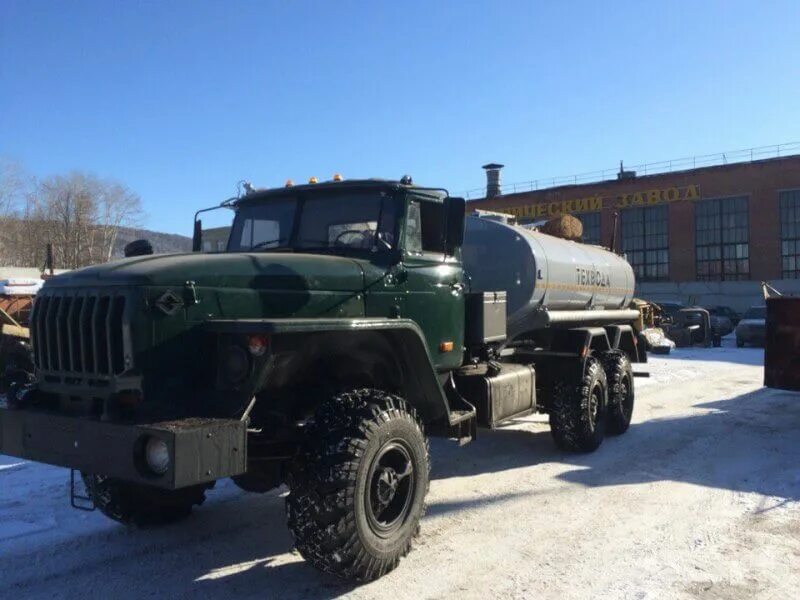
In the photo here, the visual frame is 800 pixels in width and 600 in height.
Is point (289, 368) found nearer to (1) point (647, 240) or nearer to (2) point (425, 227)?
(2) point (425, 227)

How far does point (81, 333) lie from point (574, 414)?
5.35 metres

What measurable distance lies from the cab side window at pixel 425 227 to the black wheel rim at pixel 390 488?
1.59 meters

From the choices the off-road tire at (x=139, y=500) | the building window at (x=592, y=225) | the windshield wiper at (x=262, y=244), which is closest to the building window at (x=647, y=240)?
the building window at (x=592, y=225)

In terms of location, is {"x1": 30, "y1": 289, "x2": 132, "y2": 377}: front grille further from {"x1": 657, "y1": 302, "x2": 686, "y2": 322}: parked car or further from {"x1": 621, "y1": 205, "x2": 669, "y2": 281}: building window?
{"x1": 621, "y1": 205, "x2": 669, "y2": 281}: building window

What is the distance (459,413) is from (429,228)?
1536 millimetres

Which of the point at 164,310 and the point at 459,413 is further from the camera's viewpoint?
the point at 459,413

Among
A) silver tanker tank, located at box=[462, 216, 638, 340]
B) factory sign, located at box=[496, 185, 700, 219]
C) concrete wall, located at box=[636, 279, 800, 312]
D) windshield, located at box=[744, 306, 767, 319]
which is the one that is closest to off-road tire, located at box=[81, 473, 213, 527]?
silver tanker tank, located at box=[462, 216, 638, 340]

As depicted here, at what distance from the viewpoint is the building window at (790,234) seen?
120ft

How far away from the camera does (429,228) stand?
18.3 feet

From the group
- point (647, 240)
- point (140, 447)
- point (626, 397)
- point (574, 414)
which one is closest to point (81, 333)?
point (140, 447)

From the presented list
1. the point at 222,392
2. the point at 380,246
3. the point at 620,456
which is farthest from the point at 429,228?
the point at 620,456

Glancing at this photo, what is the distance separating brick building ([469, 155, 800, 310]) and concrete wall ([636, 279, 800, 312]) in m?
0.05

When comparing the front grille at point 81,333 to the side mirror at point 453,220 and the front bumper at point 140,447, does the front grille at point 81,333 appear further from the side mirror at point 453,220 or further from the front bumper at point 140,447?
the side mirror at point 453,220

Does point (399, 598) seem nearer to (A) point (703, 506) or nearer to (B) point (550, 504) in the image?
(B) point (550, 504)
